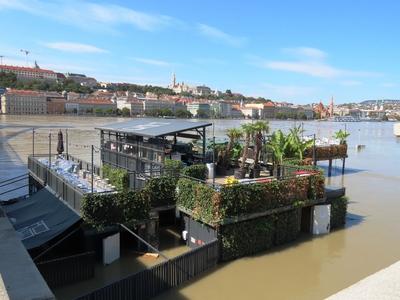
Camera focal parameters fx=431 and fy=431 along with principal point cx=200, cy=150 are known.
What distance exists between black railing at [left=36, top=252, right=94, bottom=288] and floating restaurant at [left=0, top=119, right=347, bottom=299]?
28mm

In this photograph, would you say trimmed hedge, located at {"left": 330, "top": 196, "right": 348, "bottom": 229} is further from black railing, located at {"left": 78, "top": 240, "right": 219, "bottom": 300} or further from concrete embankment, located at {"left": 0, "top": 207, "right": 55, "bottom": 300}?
concrete embankment, located at {"left": 0, "top": 207, "right": 55, "bottom": 300}

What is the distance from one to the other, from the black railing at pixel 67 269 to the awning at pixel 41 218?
1.15m

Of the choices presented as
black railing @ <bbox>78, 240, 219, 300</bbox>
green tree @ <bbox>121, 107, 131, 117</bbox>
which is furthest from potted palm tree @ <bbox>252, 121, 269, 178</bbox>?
green tree @ <bbox>121, 107, 131, 117</bbox>

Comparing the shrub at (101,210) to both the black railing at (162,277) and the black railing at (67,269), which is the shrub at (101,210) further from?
the black railing at (162,277)

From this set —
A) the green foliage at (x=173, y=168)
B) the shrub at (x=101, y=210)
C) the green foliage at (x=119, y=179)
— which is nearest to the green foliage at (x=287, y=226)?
the green foliage at (x=173, y=168)

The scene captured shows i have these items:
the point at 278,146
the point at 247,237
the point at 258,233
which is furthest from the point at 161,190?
the point at 278,146

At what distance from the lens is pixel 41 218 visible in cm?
1465

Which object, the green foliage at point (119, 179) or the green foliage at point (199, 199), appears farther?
the green foliage at point (119, 179)

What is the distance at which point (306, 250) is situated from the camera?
1606cm

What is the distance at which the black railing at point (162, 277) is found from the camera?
10336 mm

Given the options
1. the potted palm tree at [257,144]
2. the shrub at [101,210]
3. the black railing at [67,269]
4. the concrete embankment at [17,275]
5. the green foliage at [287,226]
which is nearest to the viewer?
the concrete embankment at [17,275]

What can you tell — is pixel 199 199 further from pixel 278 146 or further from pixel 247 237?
pixel 278 146

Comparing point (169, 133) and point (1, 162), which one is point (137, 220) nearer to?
point (169, 133)

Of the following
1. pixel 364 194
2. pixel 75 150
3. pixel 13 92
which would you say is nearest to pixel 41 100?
pixel 13 92
